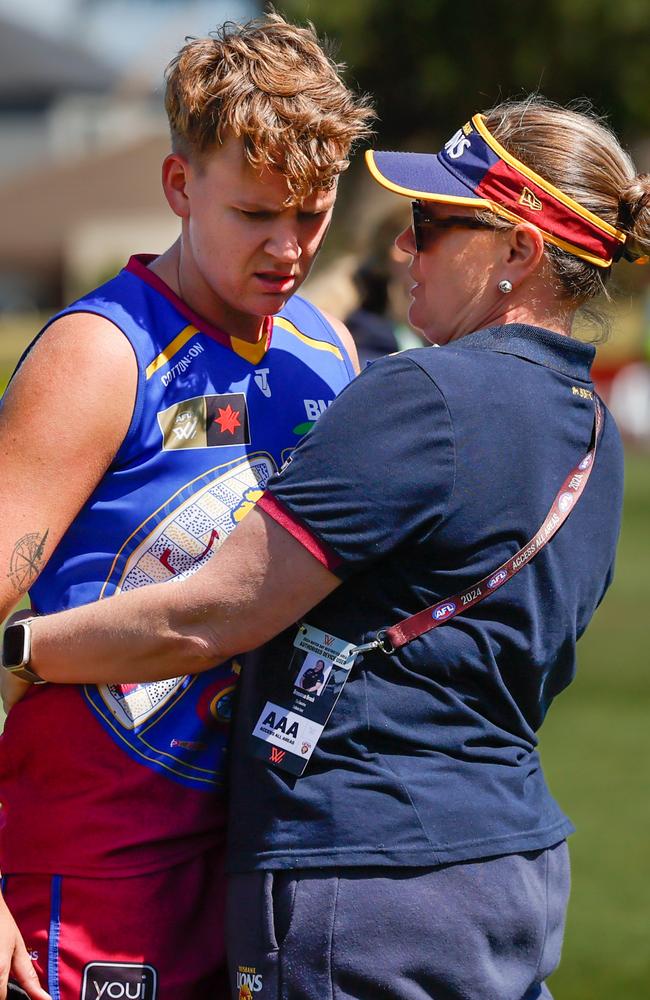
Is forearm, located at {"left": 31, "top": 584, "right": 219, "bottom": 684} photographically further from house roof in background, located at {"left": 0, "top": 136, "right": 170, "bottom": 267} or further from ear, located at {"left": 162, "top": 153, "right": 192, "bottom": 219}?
house roof in background, located at {"left": 0, "top": 136, "right": 170, "bottom": 267}

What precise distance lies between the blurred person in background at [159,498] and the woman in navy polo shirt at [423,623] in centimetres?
17

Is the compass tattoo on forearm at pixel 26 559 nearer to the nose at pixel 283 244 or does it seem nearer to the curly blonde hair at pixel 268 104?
the nose at pixel 283 244

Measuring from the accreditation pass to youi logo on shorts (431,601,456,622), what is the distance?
0.49 ft

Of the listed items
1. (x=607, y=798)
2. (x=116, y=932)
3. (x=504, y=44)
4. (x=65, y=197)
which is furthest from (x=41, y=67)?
(x=116, y=932)

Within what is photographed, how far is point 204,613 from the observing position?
7.63ft

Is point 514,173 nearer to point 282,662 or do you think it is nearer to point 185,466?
point 185,466

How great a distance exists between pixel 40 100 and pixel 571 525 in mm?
67117

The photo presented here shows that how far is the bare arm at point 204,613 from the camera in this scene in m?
2.29

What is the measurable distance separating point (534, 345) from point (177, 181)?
757 millimetres

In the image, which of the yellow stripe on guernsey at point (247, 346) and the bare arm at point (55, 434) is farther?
the yellow stripe on guernsey at point (247, 346)

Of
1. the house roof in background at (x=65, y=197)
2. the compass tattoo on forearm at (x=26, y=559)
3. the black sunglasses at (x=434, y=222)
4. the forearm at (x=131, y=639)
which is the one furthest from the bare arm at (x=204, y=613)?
the house roof in background at (x=65, y=197)

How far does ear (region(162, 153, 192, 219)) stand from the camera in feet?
8.54

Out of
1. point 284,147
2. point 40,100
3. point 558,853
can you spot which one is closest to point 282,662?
point 558,853

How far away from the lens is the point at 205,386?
8.55ft
